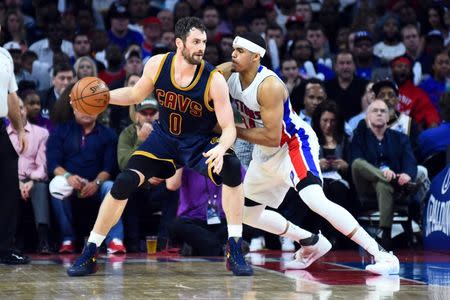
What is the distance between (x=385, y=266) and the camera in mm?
7500

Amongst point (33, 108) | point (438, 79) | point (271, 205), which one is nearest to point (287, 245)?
point (271, 205)

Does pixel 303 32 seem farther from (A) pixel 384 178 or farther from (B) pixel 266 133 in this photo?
(B) pixel 266 133

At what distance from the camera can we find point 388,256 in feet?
24.9

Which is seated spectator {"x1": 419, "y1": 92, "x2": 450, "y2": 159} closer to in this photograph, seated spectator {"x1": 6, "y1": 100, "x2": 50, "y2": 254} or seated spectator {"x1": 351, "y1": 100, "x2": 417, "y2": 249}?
seated spectator {"x1": 351, "y1": 100, "x2": 417, "y2": 249}

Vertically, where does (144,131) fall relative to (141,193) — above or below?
above

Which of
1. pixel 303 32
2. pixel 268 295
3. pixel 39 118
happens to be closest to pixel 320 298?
pixel 268 295

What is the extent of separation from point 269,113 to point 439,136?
11.8ft

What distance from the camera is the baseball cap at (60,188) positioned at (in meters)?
9.54

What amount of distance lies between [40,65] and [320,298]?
6.50 m

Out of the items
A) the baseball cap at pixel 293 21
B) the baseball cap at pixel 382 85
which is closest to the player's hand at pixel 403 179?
the baseball cap at pixel 382 85

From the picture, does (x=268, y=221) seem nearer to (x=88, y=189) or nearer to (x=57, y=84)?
(x=88, y=189)

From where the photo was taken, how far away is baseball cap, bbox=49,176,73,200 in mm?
9539

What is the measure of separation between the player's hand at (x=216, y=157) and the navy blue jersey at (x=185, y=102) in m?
0.42

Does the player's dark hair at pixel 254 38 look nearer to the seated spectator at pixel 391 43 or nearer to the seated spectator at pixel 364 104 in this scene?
the seated spectator at pixel 364 104
